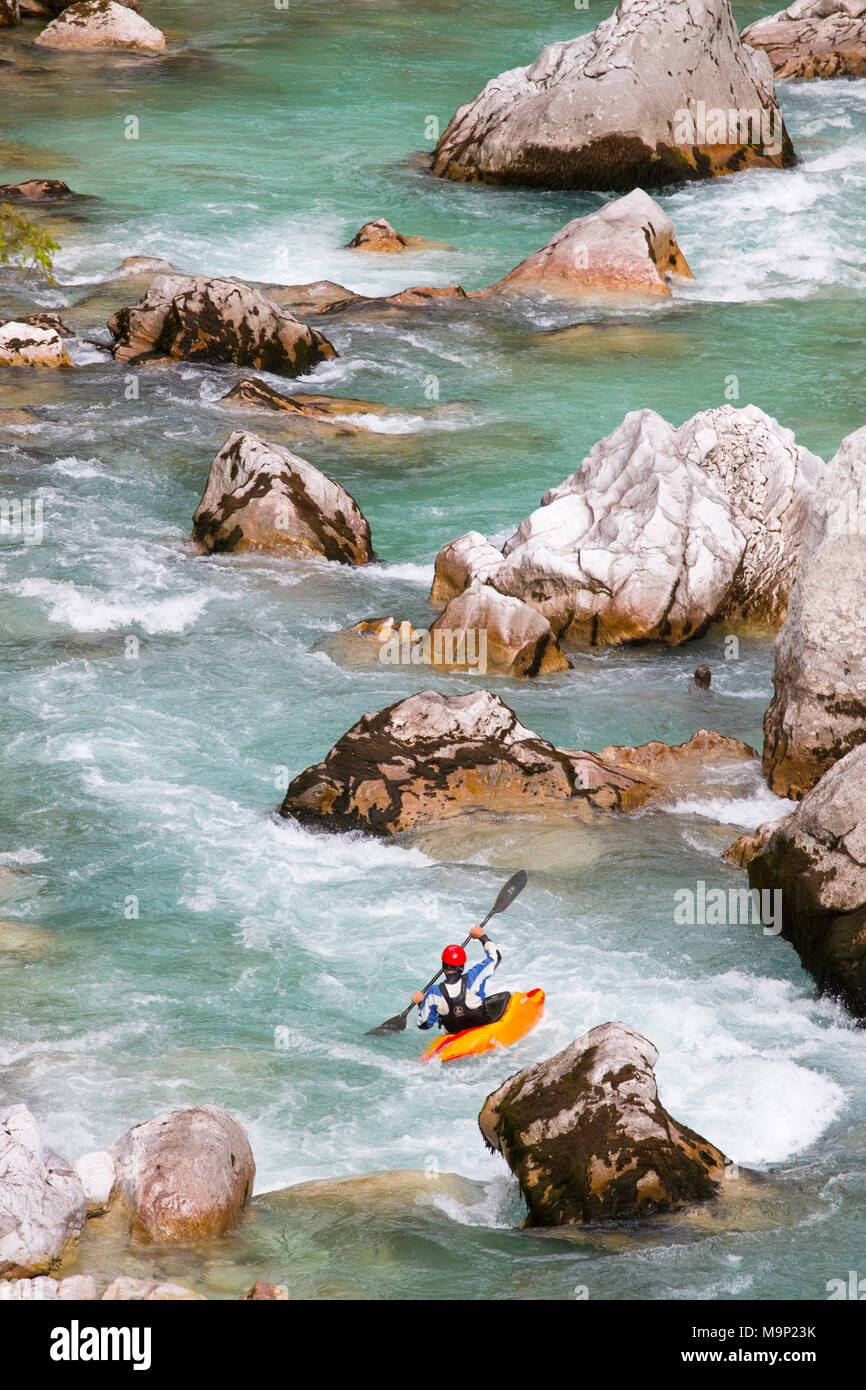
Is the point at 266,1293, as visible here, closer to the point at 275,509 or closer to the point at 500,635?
the point at 500,635

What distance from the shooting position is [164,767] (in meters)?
12.7

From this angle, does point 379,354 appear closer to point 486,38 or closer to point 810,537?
point 810,537

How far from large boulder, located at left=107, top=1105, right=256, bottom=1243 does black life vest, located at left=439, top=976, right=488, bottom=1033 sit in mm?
1842

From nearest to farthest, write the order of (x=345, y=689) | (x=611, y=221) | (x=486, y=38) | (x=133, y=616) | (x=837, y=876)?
(x=837, y=876)
(x=345, y=689)
(x=133, y=616)
(x=611, y=221)
(x=486, y=38)

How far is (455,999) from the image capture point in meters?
9.77

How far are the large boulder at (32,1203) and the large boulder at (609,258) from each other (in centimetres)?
1712

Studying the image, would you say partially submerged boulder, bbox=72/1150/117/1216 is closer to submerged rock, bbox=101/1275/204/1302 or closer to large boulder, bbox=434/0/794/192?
submerged rock, bbox=101/1275/204/1302

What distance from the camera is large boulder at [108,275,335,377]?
20.2 meters

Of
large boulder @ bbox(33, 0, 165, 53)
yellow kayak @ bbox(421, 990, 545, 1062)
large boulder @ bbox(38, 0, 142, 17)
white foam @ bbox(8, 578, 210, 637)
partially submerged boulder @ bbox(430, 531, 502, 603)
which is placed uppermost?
large boulder @ bbox(38, 0, 142, 17)

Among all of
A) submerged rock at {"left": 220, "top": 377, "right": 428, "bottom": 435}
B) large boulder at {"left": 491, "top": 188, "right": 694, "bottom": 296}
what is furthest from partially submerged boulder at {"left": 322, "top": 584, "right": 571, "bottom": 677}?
large boulder at {"left": 491, "top": 188, "right": 694, "bottom": 296}

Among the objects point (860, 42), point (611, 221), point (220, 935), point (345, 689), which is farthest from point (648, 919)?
point (860, 42)

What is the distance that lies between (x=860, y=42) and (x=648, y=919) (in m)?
27.3

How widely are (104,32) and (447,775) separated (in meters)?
27.7

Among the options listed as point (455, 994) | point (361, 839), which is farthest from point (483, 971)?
point (361, 839)
